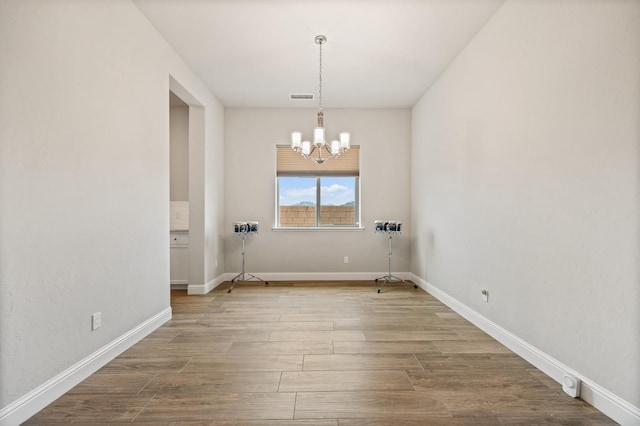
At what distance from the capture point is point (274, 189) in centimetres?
535

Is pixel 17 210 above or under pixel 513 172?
under

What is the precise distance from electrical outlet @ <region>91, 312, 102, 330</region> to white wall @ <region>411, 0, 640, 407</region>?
307 centimetres

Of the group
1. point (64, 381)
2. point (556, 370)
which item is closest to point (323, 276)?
point (556, 370)

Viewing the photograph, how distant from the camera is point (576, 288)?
76.4 inches

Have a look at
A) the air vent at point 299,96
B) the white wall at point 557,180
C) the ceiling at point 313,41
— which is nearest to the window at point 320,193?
the air vent at point 299,96

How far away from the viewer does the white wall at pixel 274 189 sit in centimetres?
534

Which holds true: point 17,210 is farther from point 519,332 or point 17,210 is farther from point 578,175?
point 519,332

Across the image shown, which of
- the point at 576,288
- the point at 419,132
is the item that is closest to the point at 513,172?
the point at 576,288

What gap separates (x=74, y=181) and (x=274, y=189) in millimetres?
3417

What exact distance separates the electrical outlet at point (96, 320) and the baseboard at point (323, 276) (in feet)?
10.0

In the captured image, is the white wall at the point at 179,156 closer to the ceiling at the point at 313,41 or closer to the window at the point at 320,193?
the ceiling at the point at 313,41

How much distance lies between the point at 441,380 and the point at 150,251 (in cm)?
258

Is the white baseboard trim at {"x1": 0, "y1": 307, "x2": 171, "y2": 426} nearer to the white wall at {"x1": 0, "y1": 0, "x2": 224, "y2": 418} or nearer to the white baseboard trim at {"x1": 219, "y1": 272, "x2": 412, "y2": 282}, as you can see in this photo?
the white wall at {"x1": 0, "y1": 0, "x2": 224, "y2": 418}

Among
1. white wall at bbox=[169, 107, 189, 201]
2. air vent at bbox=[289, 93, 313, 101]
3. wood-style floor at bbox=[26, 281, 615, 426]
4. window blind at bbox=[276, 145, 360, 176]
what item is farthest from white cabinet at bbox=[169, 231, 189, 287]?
air vent at bbox=[289, 93, 313, 101]
